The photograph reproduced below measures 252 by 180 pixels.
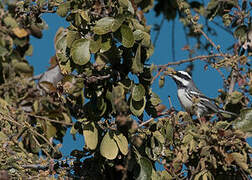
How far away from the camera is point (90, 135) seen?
129 inches

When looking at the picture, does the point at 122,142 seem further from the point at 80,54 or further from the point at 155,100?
the point at 80,54

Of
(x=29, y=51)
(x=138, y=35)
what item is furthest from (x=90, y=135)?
(x=29, y=51)

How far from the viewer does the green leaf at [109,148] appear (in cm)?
329

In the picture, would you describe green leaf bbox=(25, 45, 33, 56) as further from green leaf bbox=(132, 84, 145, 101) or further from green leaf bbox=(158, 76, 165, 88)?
green leaf bbox=(132, 84, 145, 101)

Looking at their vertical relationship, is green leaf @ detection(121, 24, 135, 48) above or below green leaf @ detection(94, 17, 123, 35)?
below

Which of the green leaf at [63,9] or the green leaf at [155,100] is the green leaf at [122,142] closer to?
the green leaf at [155,100]

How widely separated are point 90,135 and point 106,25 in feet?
2.12

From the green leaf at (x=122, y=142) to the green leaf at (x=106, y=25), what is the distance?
24.2 inches

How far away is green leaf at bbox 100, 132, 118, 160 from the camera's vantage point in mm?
3293

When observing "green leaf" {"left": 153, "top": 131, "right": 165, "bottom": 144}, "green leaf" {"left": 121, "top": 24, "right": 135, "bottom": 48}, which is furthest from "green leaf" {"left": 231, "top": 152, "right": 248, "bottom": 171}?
"green leaf" {"left": 121, "top": 24, "right": 135, "bottom": 48}

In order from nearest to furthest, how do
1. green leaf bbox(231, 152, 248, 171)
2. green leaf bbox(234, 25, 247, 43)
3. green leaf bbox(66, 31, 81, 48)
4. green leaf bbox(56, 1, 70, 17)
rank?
green leaf bbox(231, 152, 248, 171) < green leaf bbox(66, 31, 81, 48) < green leaf bbox(56, 1, 70, 17) < green leaf bbox(234, 25, 247, 43)

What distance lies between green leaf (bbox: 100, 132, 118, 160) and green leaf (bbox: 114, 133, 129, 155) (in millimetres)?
24

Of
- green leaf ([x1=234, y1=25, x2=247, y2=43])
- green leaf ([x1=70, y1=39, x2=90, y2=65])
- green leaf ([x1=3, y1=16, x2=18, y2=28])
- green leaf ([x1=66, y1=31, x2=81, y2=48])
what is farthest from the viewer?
green leaf ([x1=3, y1=16, x2=18, y2=28])

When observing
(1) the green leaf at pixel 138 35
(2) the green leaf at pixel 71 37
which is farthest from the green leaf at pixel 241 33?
(2) the green leaf at pixel 71 37
